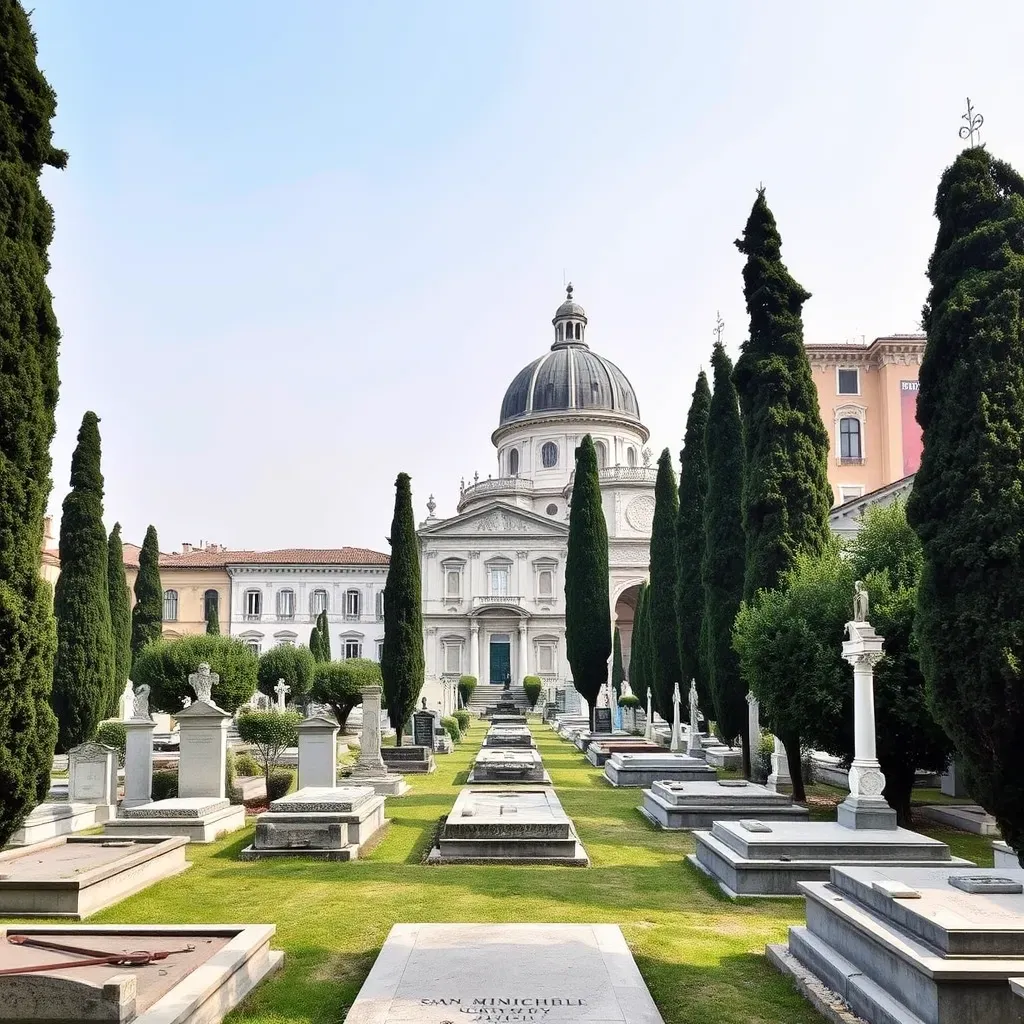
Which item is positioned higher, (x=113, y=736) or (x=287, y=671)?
(x=287, y=671)

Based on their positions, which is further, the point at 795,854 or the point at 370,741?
the point at 370,741

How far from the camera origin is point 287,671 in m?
37.2

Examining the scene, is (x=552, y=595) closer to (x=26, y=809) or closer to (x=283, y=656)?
(x=283, y=656)

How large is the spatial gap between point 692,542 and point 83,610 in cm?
1401

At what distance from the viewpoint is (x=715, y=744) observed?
26.7 meters

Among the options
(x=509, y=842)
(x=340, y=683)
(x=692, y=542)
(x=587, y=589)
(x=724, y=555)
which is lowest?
(x=509, y=842)

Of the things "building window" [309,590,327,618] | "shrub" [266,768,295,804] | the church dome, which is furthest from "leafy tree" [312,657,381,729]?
the church dome

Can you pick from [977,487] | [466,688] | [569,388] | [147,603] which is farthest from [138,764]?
[569,388]

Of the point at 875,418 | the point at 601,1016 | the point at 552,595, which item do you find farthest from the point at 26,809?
the point at 552,595

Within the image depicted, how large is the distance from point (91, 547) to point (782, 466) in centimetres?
1296

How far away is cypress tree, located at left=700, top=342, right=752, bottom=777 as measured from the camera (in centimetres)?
1897

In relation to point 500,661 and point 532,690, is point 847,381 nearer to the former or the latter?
point 532,690

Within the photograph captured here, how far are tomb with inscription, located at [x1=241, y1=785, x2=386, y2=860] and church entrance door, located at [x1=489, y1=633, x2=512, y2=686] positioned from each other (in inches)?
1963

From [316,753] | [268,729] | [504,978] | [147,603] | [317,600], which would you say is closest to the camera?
[504,978]
